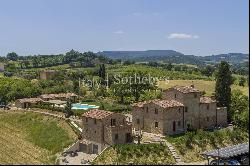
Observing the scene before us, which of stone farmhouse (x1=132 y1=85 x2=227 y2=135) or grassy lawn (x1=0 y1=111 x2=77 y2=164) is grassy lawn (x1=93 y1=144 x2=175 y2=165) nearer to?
stone farmhouse (x1=132 y1=85 x2=227 y2=135)

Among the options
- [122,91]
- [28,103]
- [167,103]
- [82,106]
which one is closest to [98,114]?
[167,103]

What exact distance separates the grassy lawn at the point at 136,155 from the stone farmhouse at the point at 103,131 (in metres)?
1.96

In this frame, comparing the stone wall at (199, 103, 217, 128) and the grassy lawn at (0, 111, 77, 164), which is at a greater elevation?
the stone wall at (199, 103, 217, 128)

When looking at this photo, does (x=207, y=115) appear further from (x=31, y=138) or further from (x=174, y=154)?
(x=31, y=138)

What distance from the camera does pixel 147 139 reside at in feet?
196

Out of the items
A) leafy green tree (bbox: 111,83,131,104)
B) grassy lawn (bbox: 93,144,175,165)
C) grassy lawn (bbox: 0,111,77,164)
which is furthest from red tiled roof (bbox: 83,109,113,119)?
leafy green tree (bbox: 111,83,131,104)

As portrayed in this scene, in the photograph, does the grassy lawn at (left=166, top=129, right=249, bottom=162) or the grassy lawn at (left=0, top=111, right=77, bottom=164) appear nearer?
the grassy lawn at (left=166, top=129, right=249, bottom=162)

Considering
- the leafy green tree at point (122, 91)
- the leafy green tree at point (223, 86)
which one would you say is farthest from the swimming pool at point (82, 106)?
the leafy green tree at point (223, 86)

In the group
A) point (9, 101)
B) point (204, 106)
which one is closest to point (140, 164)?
point (204, 106)

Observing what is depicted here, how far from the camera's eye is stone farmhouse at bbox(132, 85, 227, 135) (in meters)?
62.0

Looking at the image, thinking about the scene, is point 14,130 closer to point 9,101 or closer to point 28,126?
point 28,126

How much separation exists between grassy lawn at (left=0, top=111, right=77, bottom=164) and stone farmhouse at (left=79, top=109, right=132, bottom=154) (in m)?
4.24

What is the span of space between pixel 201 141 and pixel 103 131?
12.8 meters

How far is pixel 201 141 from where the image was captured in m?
59.3
